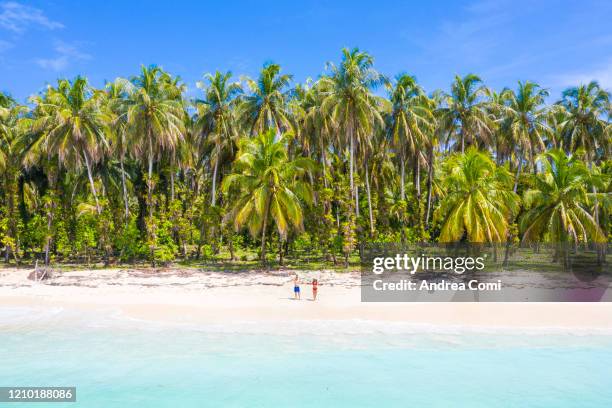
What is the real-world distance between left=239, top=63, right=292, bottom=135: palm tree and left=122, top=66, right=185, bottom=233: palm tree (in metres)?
5.05

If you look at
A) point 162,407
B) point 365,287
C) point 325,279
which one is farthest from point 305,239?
point 162,407

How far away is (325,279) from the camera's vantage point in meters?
26.6

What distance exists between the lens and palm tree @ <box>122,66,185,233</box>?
33.1 m

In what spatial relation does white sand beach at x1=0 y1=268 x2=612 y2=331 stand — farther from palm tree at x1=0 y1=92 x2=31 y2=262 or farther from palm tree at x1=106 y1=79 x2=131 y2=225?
palm tree at x1=106 y1=79 x2=131 y2=225

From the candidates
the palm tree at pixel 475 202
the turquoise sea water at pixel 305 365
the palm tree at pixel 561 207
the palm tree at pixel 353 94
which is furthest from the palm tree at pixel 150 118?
the palm tree at pixel 561 207

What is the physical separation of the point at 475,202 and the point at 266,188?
41.2 ft

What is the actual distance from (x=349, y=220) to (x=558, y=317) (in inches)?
555

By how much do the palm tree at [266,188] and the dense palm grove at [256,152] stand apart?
8 centimetres

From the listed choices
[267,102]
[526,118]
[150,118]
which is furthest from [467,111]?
[150,118]

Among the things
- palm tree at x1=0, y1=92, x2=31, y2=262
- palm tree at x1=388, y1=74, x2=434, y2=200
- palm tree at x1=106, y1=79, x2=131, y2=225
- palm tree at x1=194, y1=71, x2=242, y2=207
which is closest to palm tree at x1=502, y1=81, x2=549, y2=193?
palm tree at x1=388, y1=74, x2=434, y2=200

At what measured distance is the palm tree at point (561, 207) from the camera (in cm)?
2255

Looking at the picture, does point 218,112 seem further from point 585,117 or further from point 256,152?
point 585,117

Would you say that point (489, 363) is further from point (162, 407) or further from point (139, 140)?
point (139, 140)

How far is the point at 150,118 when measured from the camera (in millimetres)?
33250
